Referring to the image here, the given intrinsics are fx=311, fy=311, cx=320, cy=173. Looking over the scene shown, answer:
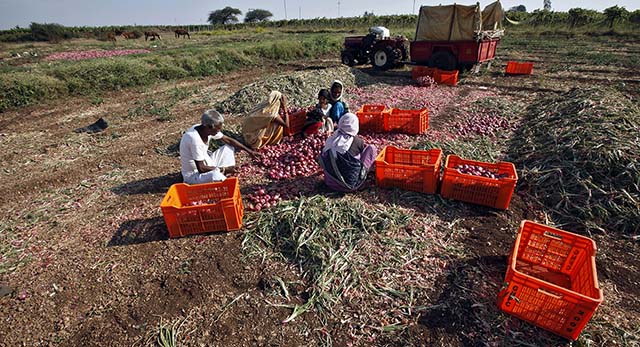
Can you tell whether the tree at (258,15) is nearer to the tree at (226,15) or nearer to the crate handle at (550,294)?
the tree at (226,15)

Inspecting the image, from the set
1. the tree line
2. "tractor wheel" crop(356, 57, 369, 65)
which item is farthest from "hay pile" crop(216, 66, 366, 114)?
the tree line

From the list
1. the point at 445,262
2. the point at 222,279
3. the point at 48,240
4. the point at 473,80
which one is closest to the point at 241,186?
the point at 222,279

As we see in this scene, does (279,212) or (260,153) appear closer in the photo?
(279,212)

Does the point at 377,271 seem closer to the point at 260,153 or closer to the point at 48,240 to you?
the point at 260,153

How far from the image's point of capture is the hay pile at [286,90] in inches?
A: 368

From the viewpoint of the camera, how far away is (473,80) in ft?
40.8

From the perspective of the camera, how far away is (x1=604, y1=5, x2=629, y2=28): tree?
2770 cm

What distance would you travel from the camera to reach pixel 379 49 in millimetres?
14594

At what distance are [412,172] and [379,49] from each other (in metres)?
11.7

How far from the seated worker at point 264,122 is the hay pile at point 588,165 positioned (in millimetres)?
4549

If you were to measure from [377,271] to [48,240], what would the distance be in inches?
167

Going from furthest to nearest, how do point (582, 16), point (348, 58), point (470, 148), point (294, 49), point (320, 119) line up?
point (582, 16), point (294, 49), point (348, 58), point (320, 119), point (470, 148)

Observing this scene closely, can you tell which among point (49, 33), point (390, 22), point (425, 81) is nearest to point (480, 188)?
point (425, 81)

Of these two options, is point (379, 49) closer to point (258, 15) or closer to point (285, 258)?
point (285, 258)
